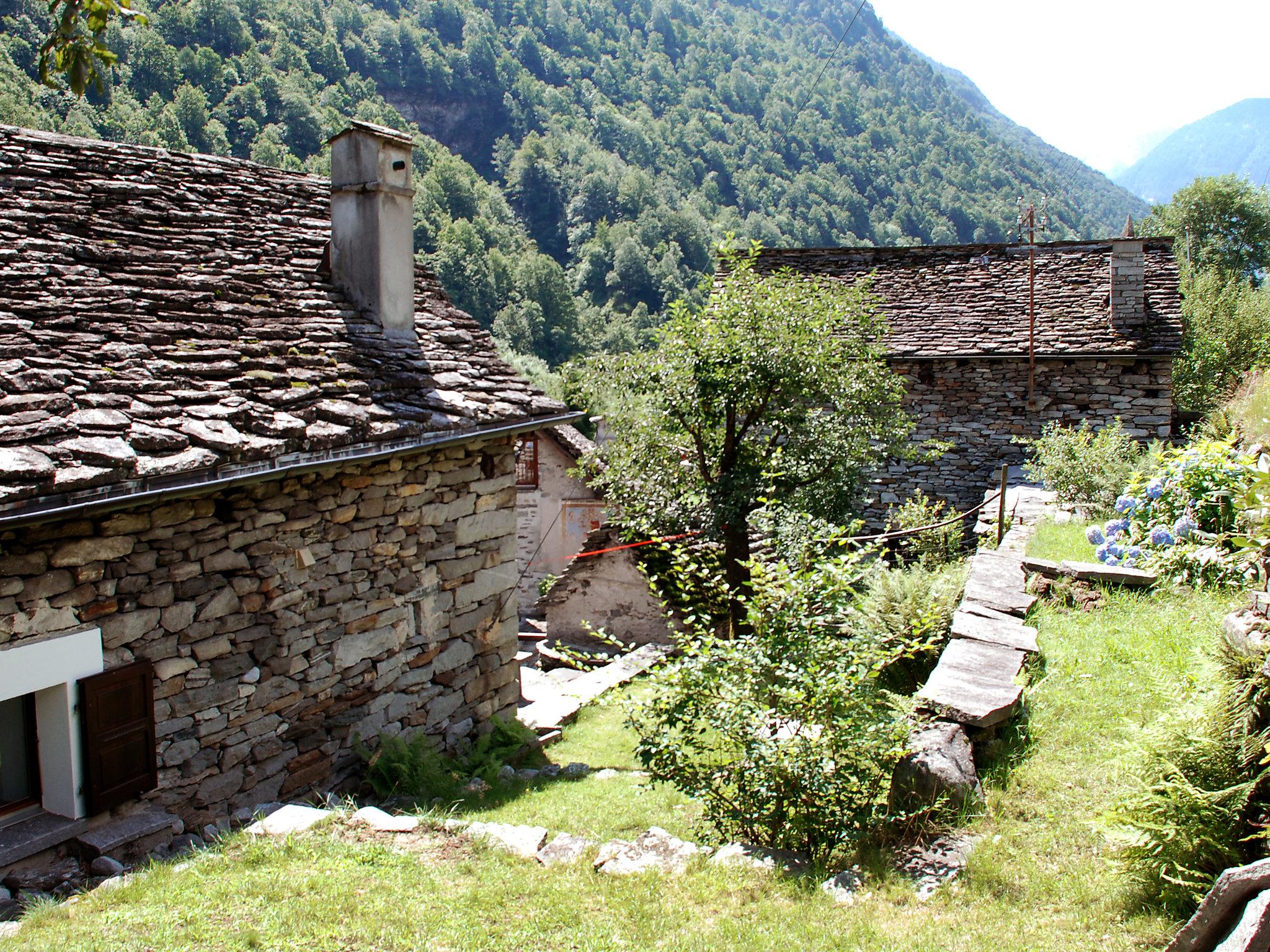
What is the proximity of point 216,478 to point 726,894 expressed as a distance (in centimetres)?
339

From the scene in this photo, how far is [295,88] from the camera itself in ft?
205

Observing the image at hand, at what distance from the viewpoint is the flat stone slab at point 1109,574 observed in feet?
18.9

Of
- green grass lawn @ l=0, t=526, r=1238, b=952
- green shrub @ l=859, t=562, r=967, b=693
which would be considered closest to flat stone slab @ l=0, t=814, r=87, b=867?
green grass lawn @ l=0, t=526, r=1238, b=952

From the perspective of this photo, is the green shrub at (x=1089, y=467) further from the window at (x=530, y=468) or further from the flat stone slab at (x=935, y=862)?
the window at (x=530, y=468)

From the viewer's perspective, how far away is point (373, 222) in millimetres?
7176

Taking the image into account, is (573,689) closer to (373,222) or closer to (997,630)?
(373,222)

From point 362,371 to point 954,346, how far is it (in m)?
11.1

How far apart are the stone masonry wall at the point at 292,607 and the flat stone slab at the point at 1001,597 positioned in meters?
3.77

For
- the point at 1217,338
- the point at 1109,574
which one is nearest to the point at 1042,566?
the point at 1109,574

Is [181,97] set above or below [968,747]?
above

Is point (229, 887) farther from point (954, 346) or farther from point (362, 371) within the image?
point (954, 346)

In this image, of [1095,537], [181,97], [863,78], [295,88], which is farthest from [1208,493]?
[863,78]

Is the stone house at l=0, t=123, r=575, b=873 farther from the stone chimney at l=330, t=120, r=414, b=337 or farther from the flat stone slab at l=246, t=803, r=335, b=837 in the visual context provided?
the flat stone slab at l=246, t=803, r=335, b=837

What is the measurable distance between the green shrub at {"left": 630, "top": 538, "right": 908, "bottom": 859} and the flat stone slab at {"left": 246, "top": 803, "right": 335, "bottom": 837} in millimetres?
1842
